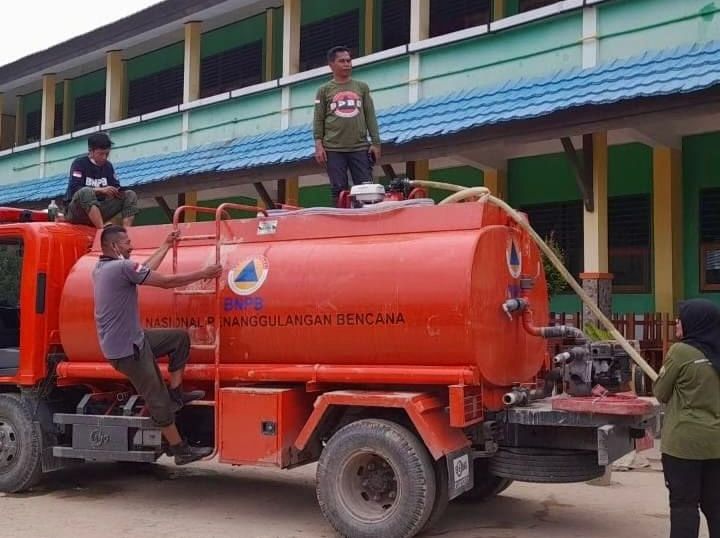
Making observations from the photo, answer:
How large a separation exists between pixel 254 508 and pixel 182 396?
1120 mm

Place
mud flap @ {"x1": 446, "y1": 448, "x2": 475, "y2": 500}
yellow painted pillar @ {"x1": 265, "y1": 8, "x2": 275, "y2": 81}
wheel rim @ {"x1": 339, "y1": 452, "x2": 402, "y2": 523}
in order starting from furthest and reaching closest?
yellow painted pillar @ {"x1": 265, "y1": 8, "x2": 275, "y2": 81}
wheel rim @ {"x1": 339, "y1": 452, "x2": 402, "y2": 523}
mud flap @ {"x1": 446, "y1": 448, "x2": 475, "y2": 500}

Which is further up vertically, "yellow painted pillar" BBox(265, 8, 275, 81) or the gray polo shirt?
"yellow painted pillar" BBox(265, 8, 275, 81)

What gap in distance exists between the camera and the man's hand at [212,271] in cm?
620

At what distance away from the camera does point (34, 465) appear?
693cm

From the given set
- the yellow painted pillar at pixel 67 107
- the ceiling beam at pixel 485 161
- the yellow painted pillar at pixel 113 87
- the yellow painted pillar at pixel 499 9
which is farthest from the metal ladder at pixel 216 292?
the yellow painted pillar at pixel 67 107

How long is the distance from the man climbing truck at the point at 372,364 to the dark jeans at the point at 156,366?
0.17 m

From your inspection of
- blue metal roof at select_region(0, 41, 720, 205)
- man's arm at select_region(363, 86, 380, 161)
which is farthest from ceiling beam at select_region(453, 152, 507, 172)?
man's arm at select_region(363, 86, 380, 161)

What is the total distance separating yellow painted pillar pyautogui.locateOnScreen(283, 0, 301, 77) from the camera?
1388 centimetres

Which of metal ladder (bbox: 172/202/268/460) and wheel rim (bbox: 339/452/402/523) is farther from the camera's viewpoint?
metal ladder (bbox: 172/202/268/460)

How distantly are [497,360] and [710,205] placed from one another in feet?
22.9

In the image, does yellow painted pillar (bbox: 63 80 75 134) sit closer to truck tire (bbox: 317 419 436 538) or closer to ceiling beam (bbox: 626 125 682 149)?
ceiling beam (bbox: 626 125 682 149)

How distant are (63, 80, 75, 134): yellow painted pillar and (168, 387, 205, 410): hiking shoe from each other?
15.9 metres

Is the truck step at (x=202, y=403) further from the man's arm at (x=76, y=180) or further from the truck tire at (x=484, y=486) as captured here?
the man's arm at (x=76, y=180)

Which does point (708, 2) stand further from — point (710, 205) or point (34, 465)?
point (34, 465)
